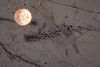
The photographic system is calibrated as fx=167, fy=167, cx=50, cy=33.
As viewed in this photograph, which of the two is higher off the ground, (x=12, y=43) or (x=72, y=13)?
(x=72, y=13)

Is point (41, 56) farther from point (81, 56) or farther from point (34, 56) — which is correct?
point (81, 56)

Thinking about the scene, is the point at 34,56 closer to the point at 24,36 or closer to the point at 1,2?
the point at 24,36

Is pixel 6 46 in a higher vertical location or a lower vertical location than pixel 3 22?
lower

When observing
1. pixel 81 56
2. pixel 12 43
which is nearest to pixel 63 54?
pixel 81 56

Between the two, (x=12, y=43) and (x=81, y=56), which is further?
(x=81, y=56)

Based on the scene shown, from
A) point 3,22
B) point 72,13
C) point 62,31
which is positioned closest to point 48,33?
point 62,31

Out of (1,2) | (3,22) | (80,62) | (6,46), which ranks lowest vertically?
(80,62)
